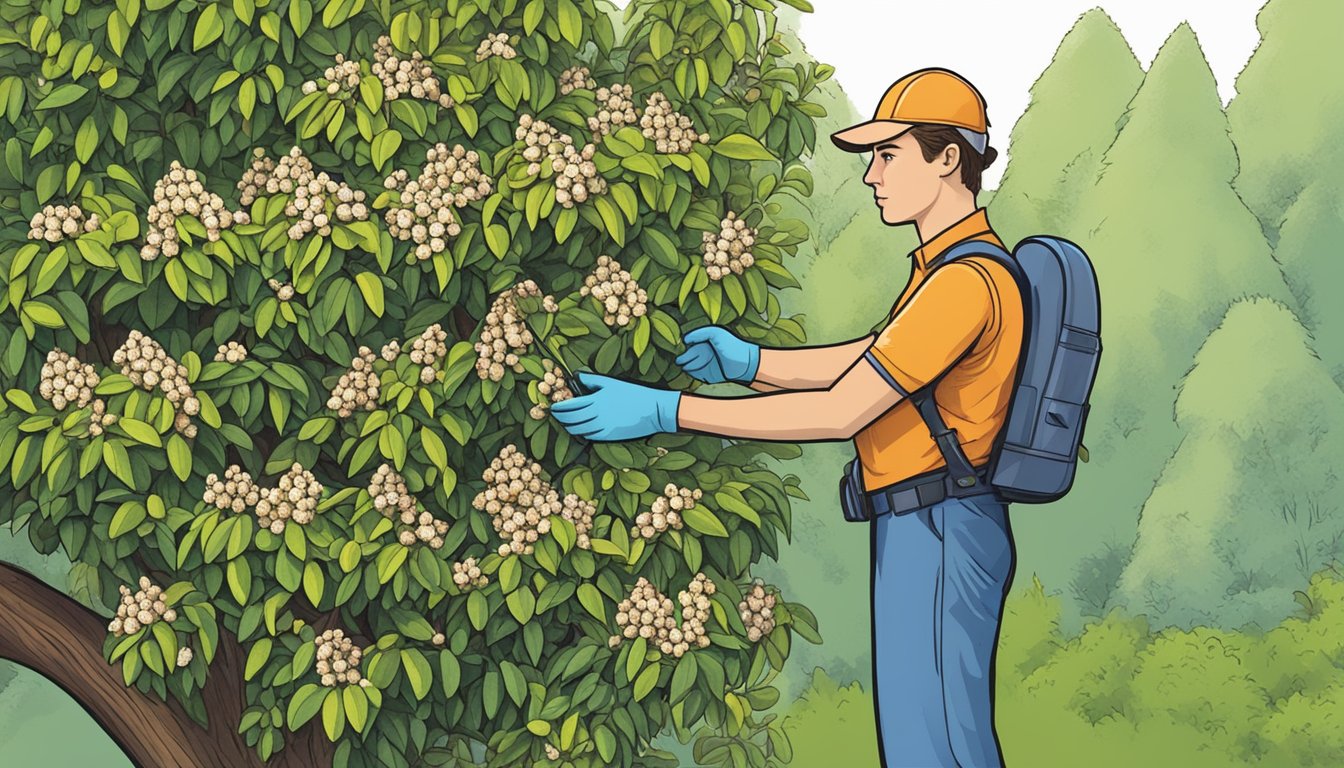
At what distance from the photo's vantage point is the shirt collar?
384cm

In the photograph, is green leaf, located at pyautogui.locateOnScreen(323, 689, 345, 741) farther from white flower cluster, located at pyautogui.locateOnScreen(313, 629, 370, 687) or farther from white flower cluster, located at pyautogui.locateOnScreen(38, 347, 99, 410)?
white flower cluster, located at pyautogui.locateOnScreen(38, 347, 99, 410)

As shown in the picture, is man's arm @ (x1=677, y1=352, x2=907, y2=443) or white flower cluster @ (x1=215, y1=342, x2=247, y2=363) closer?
white flower cluster @ (x1=215, y1=342, x2=247, y2=363)

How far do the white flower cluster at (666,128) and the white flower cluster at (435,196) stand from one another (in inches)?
18.9

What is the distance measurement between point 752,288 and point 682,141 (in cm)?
46

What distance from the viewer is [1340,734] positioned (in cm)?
901

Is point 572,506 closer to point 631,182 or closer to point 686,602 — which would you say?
point 686,602

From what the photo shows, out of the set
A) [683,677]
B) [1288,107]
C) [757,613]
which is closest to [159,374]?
[683,677]

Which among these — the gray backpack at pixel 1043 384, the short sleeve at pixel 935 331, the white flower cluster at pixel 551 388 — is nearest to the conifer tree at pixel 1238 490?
the gray backpack at pixel 1043 384

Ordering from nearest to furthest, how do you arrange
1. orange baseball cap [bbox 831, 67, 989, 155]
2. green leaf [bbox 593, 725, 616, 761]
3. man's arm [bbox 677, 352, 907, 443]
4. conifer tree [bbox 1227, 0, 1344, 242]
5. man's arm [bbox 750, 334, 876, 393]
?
green leaf [bbox 593, 725, 616, 761] < man's arm [bbox 677, 352, 907, 443] < orange baseball cap [bbox 831, 67, 989, 155] < man's arm [bbox 750, 334, 876, 393] < conifer tree [bbox 1227, 0, 1344, 242]

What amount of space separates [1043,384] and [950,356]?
323mm

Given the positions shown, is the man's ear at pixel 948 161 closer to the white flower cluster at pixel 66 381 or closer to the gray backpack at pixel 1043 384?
the gray backpack at pixel 1043 384

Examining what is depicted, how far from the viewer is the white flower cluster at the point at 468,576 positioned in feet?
11.2

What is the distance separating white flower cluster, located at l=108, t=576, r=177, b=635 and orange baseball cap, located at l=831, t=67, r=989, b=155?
2383 millimetres

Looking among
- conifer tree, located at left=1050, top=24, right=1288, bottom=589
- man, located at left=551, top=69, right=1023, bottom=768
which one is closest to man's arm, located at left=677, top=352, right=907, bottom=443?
man, located at left=551, top=69, right=1023, bottom=768
